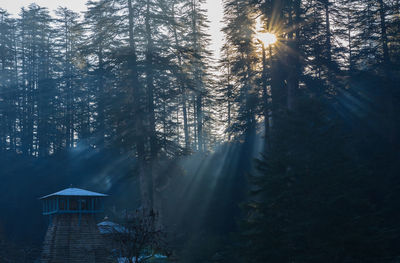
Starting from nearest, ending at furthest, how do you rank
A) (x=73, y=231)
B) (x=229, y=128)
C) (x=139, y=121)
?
(x=139, y=121), (x=73, y=231), (x=229, y=128)

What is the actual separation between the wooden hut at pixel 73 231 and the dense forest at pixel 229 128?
3.59 meters

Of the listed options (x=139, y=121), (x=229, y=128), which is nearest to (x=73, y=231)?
(x=139, y=121)

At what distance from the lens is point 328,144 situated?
18.5 m

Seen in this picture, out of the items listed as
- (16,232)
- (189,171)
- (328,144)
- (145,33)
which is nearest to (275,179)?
(328,144)

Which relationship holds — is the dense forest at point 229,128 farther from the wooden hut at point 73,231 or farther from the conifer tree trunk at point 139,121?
the wooden hut at point 73,231

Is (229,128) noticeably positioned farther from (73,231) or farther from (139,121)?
(73,231)

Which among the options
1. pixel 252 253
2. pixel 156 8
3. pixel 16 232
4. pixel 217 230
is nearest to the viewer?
pixel 252 253

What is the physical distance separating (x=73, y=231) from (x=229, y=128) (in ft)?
44.2

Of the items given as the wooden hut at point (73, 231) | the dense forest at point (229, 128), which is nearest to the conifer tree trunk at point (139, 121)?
the dense forest at point (229, 128)

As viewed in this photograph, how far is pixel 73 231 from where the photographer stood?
30.0 metres

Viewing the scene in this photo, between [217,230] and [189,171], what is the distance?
9634 millimetres

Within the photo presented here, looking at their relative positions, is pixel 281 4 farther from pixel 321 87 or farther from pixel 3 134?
pixel 3 134

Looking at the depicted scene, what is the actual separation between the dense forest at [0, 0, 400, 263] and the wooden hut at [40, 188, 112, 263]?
359 cm

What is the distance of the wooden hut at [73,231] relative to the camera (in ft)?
95.8
